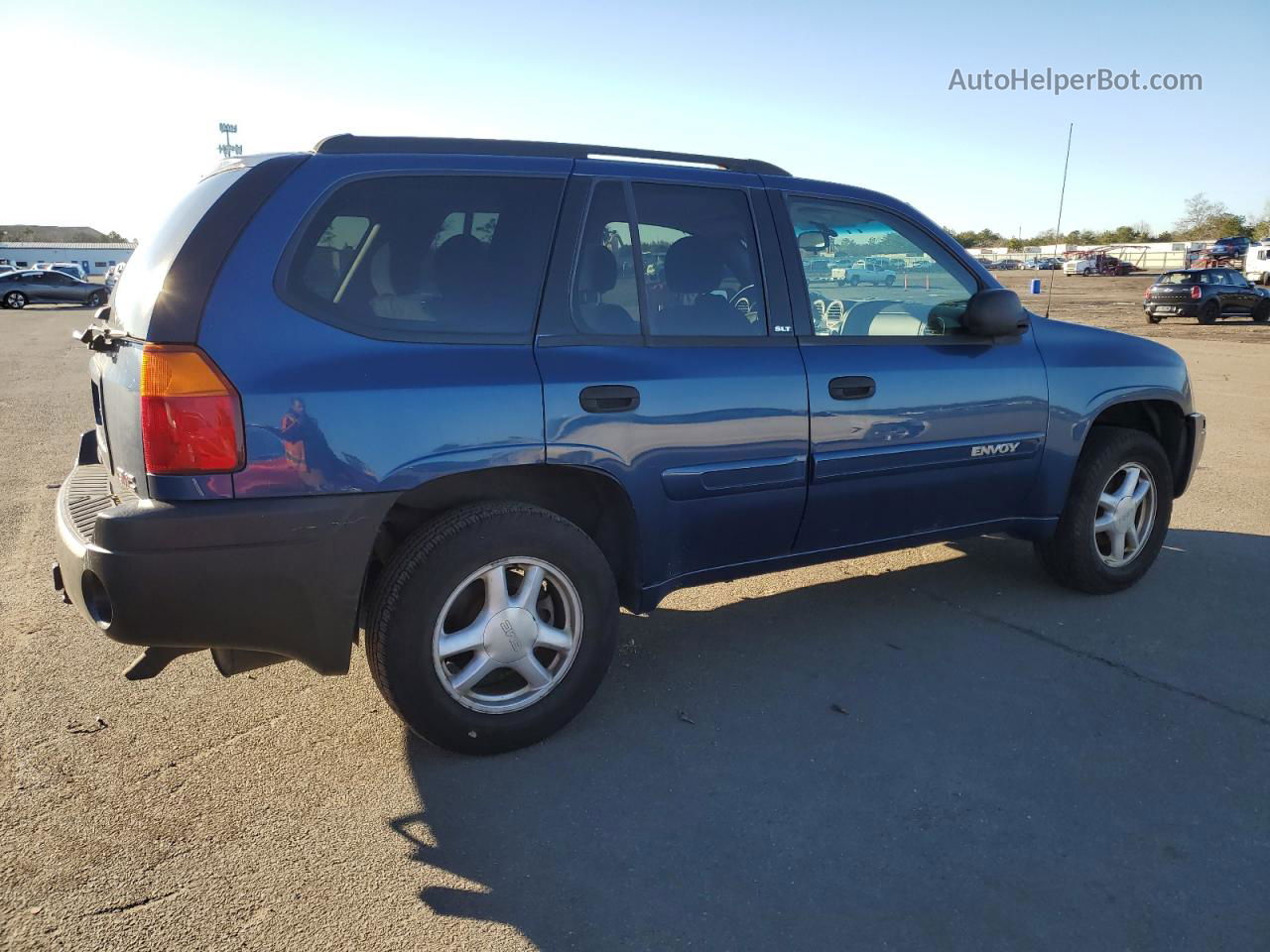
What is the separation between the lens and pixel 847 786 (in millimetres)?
3041

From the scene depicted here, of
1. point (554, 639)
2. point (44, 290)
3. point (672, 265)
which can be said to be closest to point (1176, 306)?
point (672, 265)

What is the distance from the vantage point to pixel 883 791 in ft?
9.89

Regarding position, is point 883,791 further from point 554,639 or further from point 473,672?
point 473,672

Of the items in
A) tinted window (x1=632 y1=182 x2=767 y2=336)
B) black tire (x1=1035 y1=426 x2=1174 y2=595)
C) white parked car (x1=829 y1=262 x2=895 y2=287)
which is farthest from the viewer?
black tire (x1=1035 y1=426 x2=1174 y2=595)

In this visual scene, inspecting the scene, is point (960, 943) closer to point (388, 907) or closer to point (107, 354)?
point (388, 907)

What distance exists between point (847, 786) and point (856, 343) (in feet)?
5.54

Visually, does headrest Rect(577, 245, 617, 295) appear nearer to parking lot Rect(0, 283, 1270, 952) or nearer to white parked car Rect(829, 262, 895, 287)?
white parked car Rect(829, 262, 895, 287)

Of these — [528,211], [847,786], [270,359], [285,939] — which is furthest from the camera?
[528,211]

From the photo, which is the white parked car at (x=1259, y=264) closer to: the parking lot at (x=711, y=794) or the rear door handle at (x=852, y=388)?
the parking lot at (x=711, y=794)

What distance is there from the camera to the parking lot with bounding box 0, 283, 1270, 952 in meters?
2.43

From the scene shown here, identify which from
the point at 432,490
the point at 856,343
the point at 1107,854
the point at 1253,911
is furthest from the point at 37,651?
the point at 1253,911

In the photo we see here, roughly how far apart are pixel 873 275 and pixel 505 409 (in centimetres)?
184

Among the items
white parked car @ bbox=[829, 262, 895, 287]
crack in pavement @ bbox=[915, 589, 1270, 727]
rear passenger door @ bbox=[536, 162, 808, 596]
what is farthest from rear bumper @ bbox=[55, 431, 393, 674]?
crack in pavement @ bbox=[915, 589, 1270, 727]

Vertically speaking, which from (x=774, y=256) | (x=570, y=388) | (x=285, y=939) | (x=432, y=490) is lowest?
(x=285, y=939)
